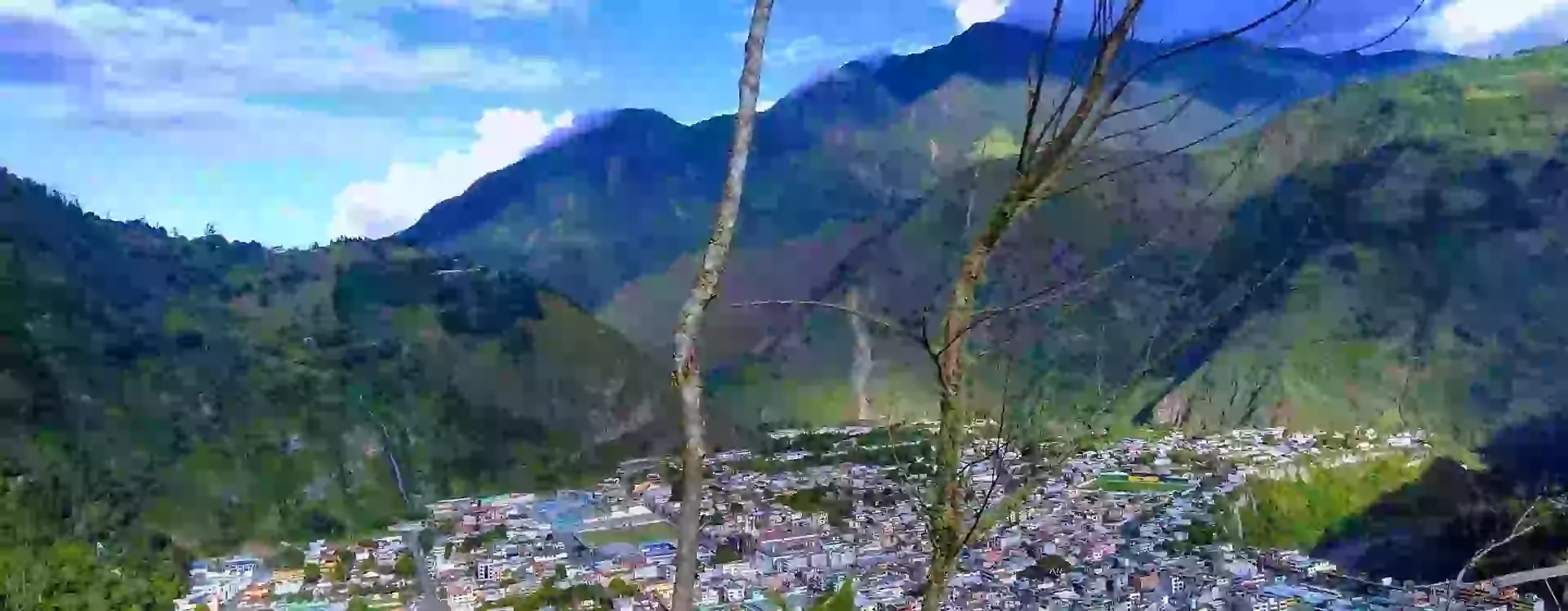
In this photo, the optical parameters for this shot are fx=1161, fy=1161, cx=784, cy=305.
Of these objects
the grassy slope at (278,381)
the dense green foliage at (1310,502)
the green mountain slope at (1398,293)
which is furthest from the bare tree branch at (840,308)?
the grassy slope at (278,381)

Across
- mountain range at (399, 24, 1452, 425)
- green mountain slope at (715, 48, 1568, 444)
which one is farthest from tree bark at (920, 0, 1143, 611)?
mountain range at (399, 24, 1452, 425)

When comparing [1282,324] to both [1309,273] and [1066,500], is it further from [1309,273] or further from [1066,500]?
[1066,500]

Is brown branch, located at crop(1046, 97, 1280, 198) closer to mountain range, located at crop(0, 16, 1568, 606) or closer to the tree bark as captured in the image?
the tree bark

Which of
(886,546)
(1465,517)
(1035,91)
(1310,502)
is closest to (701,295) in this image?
(1035,91)

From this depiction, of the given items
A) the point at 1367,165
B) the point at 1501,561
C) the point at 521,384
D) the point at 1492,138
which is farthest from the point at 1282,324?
the point at 521,384

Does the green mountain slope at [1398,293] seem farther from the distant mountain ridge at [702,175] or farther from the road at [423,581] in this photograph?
the distant mountain ridge at [702,175]

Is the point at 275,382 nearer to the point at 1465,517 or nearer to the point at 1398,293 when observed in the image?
the point at 1465,517
